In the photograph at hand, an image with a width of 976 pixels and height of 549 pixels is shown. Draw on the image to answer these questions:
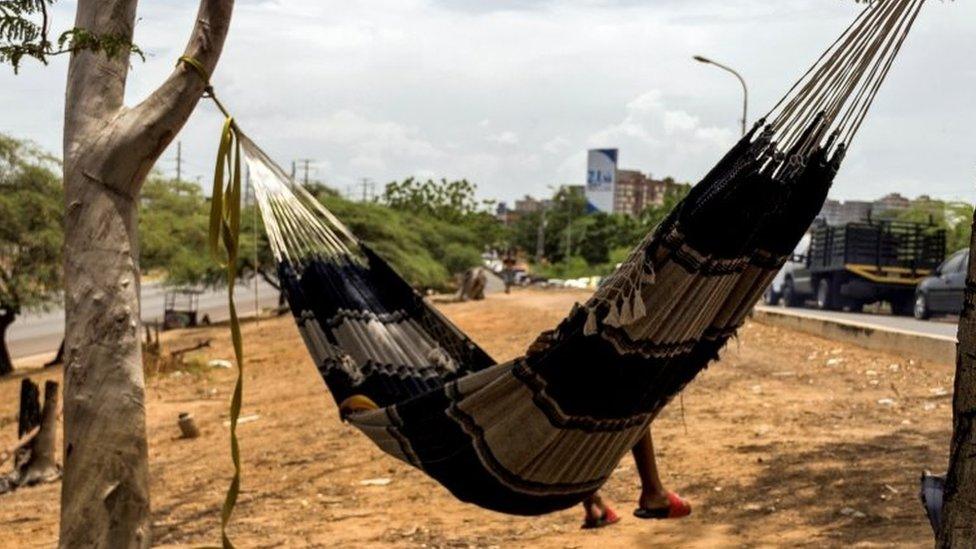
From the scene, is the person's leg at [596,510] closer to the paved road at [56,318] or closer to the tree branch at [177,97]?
the tree branch at [177,97]

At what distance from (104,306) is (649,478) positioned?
1.71 m

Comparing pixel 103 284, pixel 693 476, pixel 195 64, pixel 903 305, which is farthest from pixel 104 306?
pixel 903 305

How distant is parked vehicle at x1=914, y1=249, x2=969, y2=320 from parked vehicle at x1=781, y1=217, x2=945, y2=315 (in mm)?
2221

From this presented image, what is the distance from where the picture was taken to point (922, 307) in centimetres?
1630

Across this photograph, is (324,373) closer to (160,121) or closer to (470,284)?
(160,121)

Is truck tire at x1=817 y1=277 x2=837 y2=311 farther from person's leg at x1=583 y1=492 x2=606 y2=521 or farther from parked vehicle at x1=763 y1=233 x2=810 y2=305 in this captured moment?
person's leg at x1=583 y1=492 x2=606 y2=521

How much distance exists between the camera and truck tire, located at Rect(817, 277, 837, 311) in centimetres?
1964

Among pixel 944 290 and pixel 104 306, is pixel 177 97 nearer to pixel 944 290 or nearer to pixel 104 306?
pixel 104 306

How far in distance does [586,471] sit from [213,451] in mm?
5343

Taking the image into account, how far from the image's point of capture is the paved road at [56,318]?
28.9m

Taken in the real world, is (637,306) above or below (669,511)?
above

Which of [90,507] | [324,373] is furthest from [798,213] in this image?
[90,507]

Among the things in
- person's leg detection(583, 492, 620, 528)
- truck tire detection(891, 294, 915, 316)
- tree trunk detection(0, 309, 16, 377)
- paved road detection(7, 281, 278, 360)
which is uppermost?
person's leg detection(583, 492, 620, 528)

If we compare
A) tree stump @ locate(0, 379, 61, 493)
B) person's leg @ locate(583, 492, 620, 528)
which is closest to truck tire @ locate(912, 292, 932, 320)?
tree stump @ locate(0, 379, 61, 493)
